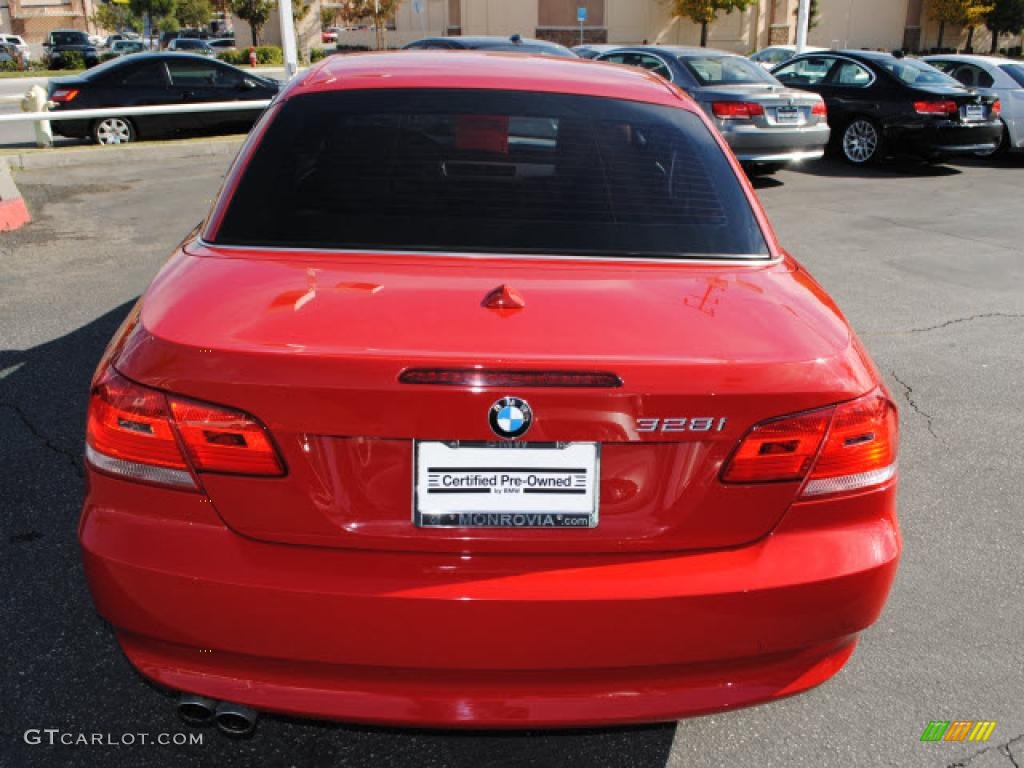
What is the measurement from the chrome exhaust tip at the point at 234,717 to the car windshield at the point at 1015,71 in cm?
1626

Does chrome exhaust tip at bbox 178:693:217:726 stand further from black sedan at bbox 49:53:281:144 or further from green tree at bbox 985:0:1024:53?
green tree at bbox 985:0:1024:53

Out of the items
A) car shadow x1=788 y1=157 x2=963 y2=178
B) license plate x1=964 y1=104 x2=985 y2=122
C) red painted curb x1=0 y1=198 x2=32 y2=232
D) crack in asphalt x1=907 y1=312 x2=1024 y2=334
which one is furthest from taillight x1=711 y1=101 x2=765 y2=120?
red painted curb x1=0 y1=198 x2=32 y2=232

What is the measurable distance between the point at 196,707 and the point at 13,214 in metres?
8.39

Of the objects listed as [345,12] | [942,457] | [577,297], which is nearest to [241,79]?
[942,457]

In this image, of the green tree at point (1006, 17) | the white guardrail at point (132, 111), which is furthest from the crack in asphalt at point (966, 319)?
the green tree at point (1006, 17)

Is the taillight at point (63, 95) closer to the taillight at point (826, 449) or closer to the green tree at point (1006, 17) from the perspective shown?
the taillight at point (826, 449)

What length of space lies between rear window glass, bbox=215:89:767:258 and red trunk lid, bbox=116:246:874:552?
17.9 inches

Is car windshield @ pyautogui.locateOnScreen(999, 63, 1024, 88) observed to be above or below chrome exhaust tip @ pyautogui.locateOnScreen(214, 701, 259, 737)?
above

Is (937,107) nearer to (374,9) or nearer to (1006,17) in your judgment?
(374,9)

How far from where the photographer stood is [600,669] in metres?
2.02

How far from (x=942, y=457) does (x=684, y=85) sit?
28.5ft

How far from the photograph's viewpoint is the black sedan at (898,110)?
13.4 metres

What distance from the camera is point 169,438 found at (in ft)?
6.64

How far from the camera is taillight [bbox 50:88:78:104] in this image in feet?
46.6
